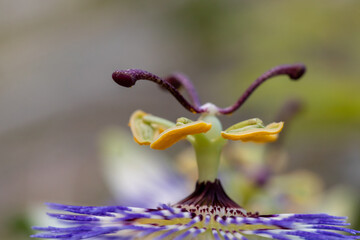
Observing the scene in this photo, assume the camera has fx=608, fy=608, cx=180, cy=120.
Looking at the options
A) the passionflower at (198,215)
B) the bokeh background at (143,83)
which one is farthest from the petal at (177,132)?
the bokeh background at (143,83)

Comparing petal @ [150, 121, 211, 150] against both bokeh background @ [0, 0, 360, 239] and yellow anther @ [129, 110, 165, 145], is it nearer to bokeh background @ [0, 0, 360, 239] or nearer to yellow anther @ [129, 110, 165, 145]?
yellow anther @ [129, 110, 165, 145]

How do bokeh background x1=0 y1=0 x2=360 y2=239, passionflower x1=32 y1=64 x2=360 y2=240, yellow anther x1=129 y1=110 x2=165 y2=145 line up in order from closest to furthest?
passionflower x1=32 y1=64 x2=360 y2=240 → yellow anther x1=129 y1=110 x2=165 y2=145 → bokeh background x1=0 y1=0 x2=360 y2=239

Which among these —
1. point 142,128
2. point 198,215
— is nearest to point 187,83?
point 142,128

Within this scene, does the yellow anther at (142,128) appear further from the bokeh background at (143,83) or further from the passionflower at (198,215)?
the bokeh background at (143,83)

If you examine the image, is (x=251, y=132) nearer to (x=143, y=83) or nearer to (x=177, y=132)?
(x=177, y=132)

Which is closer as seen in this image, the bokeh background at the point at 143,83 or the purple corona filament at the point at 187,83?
the purple corona filament at the point at 187,83

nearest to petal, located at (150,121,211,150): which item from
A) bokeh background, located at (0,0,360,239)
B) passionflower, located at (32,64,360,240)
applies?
passionflower, located at (32,64,360,240)
